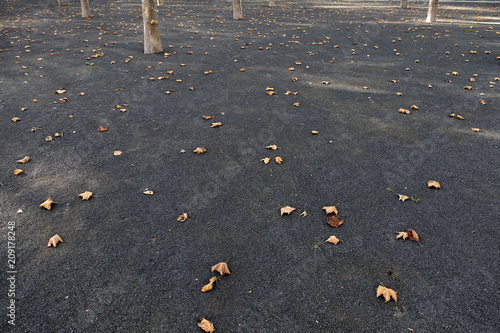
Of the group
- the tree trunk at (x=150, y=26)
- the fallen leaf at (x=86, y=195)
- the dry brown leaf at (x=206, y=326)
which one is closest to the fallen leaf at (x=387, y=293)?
the dry brown leaf at (x=206, y=326)

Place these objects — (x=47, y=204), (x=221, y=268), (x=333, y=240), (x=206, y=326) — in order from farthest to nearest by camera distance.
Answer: (x=47, y=204) → (x=333, y=240) → (x=221, y=268) → (x=206, y=326)

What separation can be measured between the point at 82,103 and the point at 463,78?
8.34 meters

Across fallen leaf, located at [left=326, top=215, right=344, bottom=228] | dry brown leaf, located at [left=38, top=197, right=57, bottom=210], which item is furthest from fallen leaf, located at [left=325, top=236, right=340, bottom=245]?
dry brown leaf, located at [left=38, top=197, right=57, bottom=210]

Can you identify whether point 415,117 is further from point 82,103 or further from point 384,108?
point 82,103

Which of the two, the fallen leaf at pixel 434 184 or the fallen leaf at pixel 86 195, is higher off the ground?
the fallen leaf at pixel 434 184

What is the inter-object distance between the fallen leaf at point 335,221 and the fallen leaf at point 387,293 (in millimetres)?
774

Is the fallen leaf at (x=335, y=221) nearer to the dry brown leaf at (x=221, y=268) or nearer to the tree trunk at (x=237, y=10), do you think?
the dry brown leaf at (x=221, y=268)

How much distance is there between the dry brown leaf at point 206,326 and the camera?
225 cm

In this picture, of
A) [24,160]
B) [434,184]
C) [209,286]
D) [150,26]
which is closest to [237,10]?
[150,26]

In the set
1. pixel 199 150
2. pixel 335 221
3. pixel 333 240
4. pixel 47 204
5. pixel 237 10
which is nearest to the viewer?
pixel 333 240

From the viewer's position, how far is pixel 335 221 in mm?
3244

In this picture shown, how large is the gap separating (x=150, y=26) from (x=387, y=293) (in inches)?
370

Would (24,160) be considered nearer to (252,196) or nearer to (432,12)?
(252,196)

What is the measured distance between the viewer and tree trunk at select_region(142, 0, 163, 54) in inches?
351
